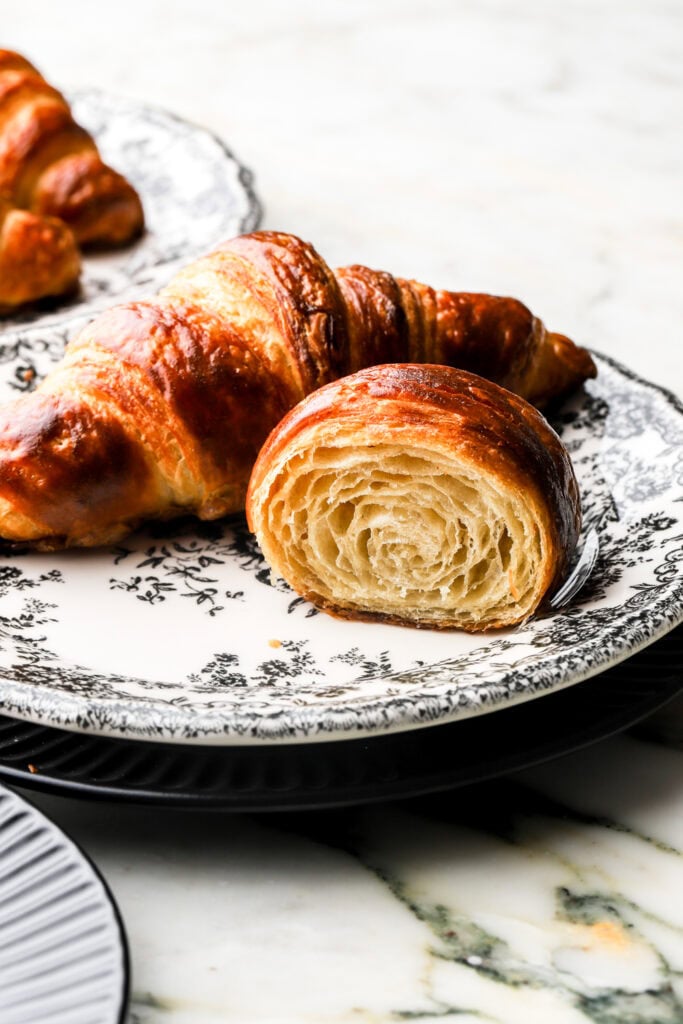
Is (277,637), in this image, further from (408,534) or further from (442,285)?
(442,285)

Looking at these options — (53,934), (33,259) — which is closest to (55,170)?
(33,259)

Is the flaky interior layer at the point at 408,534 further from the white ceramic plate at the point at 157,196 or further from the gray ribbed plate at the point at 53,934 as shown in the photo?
the white ceramic plate at the point at 157,196

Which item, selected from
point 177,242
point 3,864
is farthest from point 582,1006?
point 177,242

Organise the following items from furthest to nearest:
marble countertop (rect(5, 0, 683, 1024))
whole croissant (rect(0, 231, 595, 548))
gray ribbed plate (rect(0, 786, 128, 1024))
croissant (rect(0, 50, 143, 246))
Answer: croissant (rect(0, 50, 143, 246)) < whole croissant (rect(0, 231, 595, 548)) < marble countertop (rect(5, 0, 683, 1024)) < gray ribbed plate (rect(0, 786, 128, 1024))

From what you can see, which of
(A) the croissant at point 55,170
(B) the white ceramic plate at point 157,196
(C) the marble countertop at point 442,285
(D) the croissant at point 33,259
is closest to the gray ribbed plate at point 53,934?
(C) the marble countertop at point 442,285

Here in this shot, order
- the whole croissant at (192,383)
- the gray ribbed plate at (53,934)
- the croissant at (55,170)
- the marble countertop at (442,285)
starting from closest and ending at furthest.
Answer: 1. the gray ribbed plate at (53,934)
2. the marble countertop at (442,285)
3. the whole croissant at (192,383)
4. the croissant at (55,170)

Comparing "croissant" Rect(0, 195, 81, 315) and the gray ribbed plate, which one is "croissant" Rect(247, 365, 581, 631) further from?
"croissant" Rect(0, 195, 81, 315)

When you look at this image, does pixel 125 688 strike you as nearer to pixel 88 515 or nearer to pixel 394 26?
pixel 88 515

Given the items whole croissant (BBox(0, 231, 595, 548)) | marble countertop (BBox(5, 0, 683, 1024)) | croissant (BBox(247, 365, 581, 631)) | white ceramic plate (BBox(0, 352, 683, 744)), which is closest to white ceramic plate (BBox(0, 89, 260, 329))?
marble countertop (BBox(5, 0, 683, 1024))
